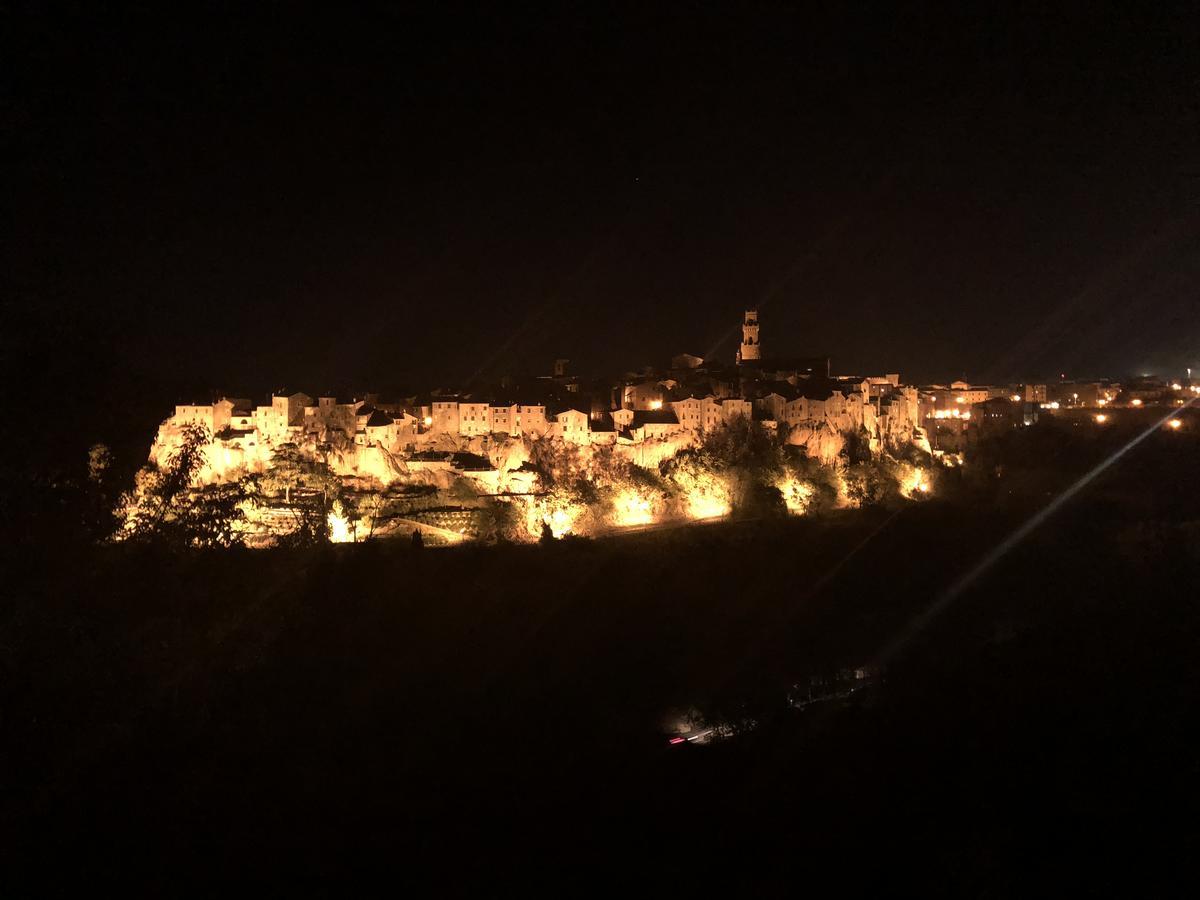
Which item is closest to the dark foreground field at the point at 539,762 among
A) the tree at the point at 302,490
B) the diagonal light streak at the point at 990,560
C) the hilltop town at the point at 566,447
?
the tree at the point at 302,490

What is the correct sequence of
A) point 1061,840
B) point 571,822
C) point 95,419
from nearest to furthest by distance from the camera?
point 95,419
point 1061,840
point 571,822

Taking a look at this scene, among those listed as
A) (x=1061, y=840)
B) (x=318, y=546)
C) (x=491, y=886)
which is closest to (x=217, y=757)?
(x=491, y=886)

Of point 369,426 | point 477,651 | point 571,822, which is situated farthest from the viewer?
point 369,426

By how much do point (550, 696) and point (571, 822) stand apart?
6.40m

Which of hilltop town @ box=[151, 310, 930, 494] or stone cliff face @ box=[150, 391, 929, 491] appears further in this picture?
hilltop town @ box=[151, 310, 930, 494]

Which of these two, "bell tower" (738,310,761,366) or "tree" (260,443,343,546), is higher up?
"bell tower" (738,310,761,366)

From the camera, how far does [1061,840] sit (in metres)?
6.36

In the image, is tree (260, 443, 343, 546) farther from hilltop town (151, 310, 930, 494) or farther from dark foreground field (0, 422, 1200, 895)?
dark foreground field (0, 422, 1200, 895)

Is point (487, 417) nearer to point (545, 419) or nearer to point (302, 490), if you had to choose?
point (545, 419)

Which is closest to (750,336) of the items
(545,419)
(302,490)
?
(545,419)

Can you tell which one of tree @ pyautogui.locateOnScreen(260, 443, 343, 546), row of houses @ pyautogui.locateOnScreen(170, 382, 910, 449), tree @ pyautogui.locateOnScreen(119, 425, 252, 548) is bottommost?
tree @ pyautogui.locateOnScreen(119, 425, 252, 548)

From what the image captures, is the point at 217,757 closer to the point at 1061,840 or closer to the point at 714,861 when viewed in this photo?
the point at 714,861

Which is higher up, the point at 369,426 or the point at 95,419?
the point at 369,426

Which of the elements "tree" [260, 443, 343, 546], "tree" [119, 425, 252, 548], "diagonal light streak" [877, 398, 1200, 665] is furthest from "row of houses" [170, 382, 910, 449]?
"tree" [119, 425, 252, 548]
